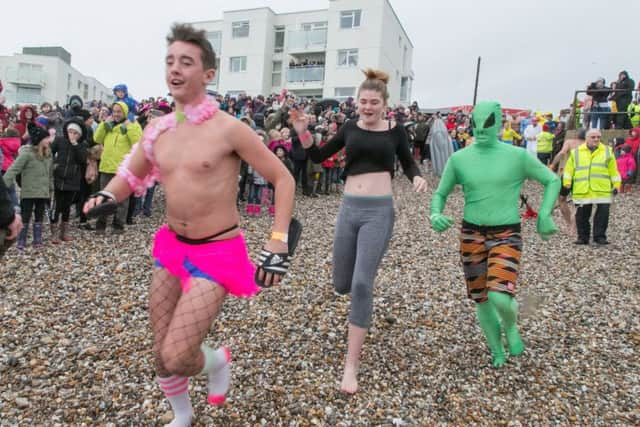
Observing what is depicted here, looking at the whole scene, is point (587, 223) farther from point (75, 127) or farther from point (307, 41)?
point (307, 41)

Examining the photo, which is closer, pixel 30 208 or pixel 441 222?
pixel 441 222

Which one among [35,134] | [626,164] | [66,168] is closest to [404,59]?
[626,164]

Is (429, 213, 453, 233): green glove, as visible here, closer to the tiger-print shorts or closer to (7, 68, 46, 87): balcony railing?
the tiger-print shorts

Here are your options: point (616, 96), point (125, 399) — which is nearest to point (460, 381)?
point (125, 399)

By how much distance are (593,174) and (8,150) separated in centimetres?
1014

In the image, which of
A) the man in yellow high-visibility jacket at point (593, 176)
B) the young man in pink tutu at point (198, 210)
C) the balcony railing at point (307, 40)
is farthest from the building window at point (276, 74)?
the young man in pink tutu at point (198, 210)

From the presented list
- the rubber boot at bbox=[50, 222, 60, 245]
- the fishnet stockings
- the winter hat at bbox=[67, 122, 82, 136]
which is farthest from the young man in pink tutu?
the winter hat at bbox=[67, 122, 82, 136]

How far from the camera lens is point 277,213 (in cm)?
236

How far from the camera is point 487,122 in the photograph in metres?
3.62

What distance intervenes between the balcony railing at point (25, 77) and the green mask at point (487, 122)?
6130 centimetres

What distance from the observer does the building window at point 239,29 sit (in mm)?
37344

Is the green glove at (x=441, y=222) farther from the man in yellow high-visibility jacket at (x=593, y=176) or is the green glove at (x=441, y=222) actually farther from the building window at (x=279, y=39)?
the building window at (x=279, y=39)

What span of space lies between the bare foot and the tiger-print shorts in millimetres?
1202

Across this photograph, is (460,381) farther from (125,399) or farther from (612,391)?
(125,399)
